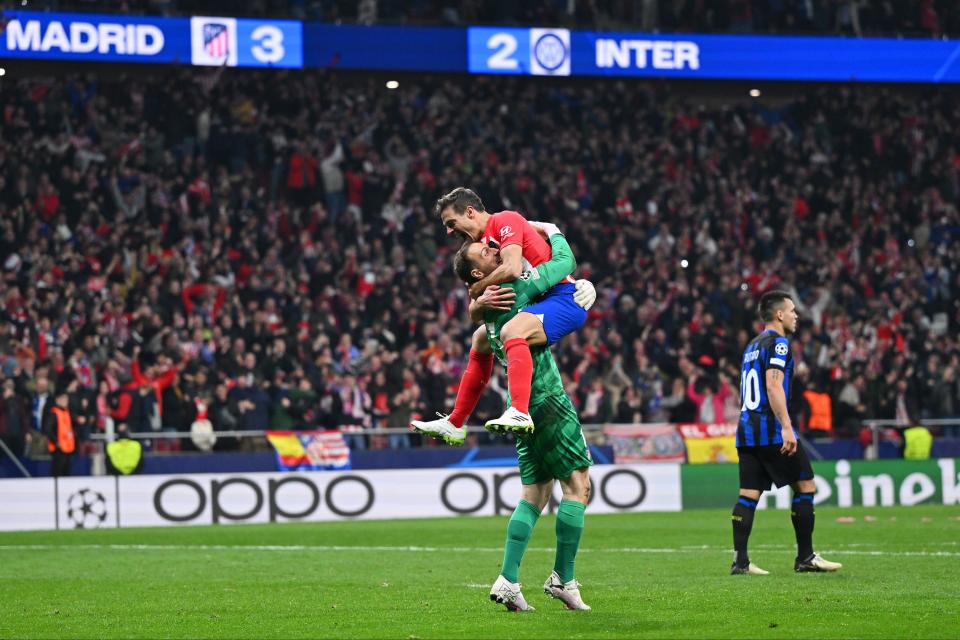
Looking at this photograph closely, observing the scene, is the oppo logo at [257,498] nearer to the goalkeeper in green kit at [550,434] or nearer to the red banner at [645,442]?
the red banner at [645,442]

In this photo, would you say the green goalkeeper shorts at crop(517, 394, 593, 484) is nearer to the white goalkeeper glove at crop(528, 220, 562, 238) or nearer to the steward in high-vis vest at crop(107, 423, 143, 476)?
the white goalkeeper glove at crop(528, 220, 562, 238)

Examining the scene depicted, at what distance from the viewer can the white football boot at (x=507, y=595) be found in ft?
27.8

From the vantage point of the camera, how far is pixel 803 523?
11.8m

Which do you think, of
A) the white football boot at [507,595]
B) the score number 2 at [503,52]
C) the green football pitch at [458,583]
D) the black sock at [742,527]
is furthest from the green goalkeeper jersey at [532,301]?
the score number 2 at [503,52]

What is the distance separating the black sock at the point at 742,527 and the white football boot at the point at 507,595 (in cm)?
354

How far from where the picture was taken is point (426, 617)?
866 centimetres

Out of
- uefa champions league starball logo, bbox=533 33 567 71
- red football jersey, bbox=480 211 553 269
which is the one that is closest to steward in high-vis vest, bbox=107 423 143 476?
red football jersey, bbox=480 211 553 269

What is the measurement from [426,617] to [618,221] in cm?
2420

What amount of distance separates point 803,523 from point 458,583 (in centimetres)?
288

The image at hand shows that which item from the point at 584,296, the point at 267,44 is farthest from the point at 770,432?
the point at 267,44

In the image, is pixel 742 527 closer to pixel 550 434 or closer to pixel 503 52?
pixel 550 434

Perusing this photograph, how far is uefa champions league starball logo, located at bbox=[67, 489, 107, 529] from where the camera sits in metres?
20.5

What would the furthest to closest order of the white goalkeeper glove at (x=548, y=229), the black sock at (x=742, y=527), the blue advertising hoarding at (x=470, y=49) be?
the blue advertising hoarding at (x=470, y=49)
the black sock at (x=742, y=527)
the white goalkeeper glove at (x=548, y=229)

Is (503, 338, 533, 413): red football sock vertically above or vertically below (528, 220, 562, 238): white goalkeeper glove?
below
